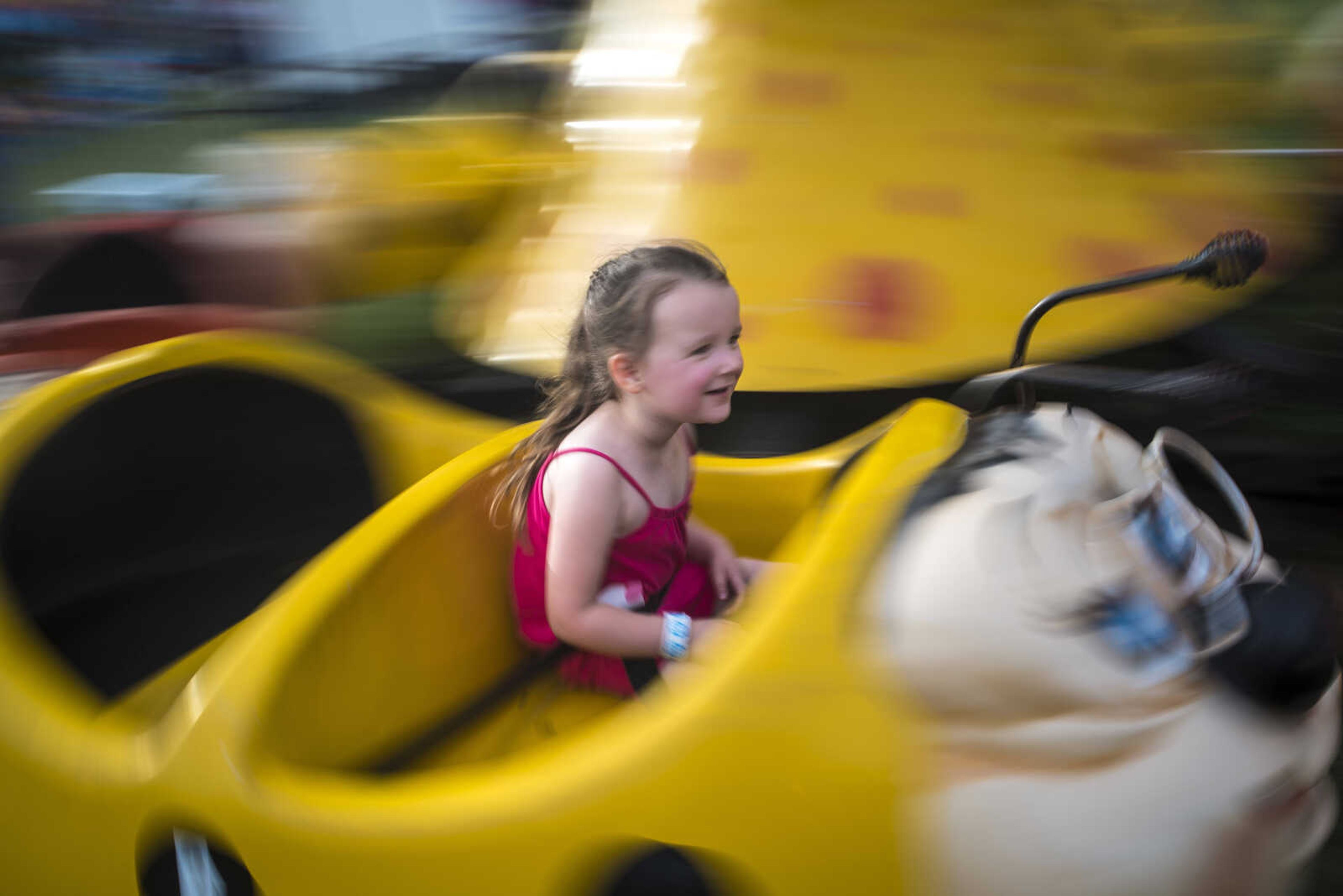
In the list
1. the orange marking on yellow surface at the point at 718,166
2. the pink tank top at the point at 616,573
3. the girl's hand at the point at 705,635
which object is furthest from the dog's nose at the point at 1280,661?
the orange marking on yellow surface at the point at 718,166

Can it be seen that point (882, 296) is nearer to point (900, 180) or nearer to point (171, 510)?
point (900, 180)

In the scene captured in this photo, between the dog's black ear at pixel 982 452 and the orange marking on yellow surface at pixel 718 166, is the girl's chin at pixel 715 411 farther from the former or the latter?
the orange marking on yellow surface at pixel 718 166

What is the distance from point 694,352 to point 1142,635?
369 millimetres

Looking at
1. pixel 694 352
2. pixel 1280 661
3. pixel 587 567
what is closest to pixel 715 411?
pixel 694 352

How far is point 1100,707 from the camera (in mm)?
598

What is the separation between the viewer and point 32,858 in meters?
0.80

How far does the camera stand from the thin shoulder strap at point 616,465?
0.85m

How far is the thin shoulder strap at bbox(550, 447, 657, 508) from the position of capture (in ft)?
2.80

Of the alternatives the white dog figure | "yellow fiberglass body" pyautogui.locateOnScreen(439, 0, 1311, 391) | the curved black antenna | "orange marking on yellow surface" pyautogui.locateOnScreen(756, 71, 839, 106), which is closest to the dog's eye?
the white dog figure

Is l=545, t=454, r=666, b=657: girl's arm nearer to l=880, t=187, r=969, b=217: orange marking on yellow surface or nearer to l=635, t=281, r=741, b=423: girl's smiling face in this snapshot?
l=635, t=281, r=741, b=423: girl's smiling face

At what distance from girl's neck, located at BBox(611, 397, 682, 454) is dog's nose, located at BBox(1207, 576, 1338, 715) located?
430mm

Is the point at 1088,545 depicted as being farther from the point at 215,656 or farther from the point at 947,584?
the point at 215,656

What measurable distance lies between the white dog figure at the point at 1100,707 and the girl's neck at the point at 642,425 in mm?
270

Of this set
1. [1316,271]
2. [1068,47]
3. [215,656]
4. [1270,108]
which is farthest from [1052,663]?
[1270,108]
